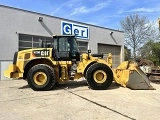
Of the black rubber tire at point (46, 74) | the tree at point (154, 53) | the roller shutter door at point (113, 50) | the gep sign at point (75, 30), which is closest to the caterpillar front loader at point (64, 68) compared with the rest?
the black rubber tire at point (46, 74)

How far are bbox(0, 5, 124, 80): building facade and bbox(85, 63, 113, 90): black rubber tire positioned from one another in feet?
24.5

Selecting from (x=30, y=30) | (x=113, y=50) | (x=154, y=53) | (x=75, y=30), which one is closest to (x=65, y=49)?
(x=30, y=30)

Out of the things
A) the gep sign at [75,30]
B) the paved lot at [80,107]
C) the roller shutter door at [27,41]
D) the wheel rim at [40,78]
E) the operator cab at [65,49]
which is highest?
the gep sign at [75,30]

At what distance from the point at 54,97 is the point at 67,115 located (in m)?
2.42

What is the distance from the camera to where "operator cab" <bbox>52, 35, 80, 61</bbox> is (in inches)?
409

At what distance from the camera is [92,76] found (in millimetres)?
9758

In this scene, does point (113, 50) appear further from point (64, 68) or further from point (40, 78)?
point (40, 78)

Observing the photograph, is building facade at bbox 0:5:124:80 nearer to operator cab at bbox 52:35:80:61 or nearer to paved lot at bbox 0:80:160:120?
operator cab at bbox 52:35:80:61

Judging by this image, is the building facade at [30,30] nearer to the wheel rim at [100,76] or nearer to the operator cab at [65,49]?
the operator cab at [65,49]

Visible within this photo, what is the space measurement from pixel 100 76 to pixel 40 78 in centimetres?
275

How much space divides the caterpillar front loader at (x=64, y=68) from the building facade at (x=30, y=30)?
16.7ft

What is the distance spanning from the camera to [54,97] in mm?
8047

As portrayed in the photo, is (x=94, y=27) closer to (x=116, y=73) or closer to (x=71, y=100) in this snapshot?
(x=116, y=73)

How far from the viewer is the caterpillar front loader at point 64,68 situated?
31.7 ft
